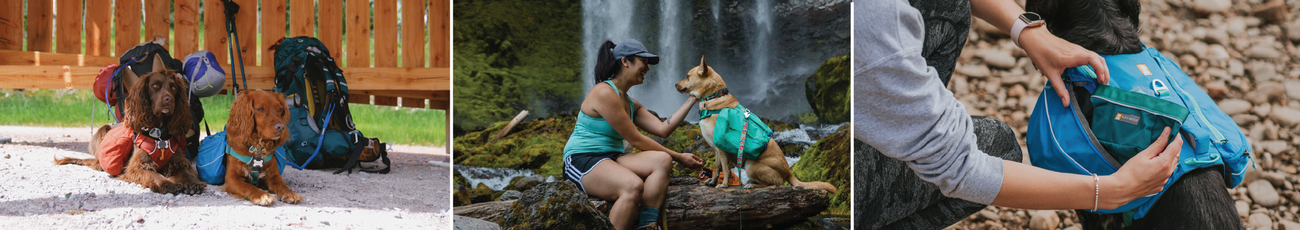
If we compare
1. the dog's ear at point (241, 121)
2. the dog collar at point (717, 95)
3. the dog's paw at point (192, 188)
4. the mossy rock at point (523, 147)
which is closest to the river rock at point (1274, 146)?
the dog collar at point (717, 95)

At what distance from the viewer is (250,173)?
319 cm

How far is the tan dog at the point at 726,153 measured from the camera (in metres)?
1.84

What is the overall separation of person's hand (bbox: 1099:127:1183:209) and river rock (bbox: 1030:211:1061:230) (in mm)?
744

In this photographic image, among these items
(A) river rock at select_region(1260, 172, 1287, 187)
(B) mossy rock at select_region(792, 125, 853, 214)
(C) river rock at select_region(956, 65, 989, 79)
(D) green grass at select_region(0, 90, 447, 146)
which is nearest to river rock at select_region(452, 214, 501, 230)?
(B) mossy rock at select_region(792, 125, 853, 214)

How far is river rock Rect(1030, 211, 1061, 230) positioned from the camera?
8.59 feet

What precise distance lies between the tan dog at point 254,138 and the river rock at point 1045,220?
10.5 feet

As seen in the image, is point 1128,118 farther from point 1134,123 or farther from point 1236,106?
point 1236,106

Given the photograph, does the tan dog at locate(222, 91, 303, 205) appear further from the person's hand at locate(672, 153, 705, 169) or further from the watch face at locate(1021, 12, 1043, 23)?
the watch face at locate(1021, 12, 1043, 23)

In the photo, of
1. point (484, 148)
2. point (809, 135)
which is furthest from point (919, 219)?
point (484, 148)

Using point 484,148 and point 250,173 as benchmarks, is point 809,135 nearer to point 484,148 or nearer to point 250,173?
point 484,148

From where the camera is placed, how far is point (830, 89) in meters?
1.92

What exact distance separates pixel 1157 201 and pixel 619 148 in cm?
158

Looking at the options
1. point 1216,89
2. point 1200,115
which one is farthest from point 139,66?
point 1216,89

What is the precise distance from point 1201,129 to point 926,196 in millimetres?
747
